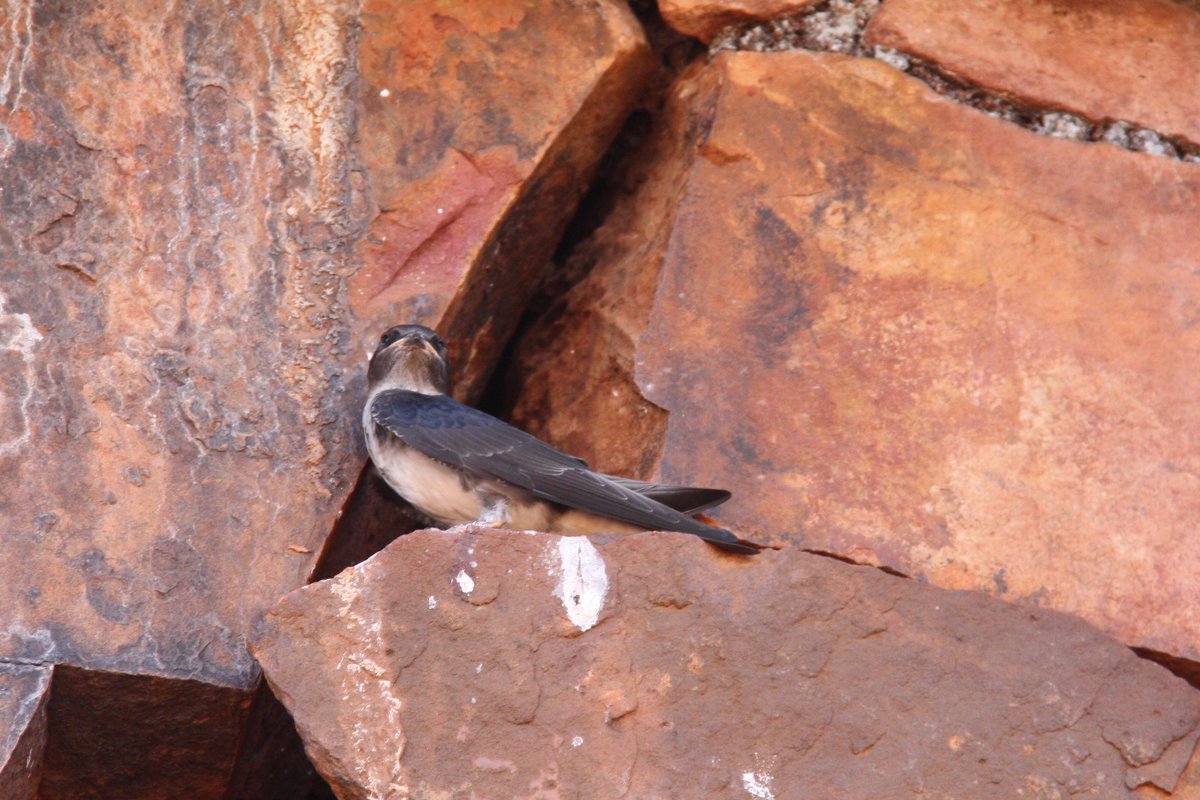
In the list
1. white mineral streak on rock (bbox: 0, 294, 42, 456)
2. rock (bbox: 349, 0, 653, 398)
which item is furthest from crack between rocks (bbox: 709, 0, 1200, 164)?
white mineral streak on rock (bbox: 0, 294, 42, 456)

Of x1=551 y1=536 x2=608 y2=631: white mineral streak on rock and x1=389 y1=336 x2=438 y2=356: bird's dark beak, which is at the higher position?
x1=389 y1=336 x2=438 y2=356: bird's dark beak

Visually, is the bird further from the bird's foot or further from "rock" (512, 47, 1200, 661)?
"rock" (512, 47, 1200, 661)

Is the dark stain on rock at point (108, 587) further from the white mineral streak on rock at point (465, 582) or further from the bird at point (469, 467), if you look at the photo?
the white mineral streak on rock at point (465, 582)

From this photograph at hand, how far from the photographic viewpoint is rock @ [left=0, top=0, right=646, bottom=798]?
393 cm

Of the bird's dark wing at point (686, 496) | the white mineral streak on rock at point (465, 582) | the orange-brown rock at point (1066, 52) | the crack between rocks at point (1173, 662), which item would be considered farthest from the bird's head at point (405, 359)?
the crack between rocks at point (1173, 662)

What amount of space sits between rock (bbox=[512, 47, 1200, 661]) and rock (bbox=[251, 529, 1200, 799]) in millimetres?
270

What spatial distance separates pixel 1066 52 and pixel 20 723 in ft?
10.9

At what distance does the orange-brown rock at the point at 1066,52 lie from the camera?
4590mm

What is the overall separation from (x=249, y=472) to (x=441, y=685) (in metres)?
0.96

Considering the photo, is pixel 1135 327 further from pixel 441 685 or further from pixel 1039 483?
pixel 441 685

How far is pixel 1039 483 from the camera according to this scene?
4172 mm

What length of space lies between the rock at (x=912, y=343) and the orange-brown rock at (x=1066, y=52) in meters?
0.13

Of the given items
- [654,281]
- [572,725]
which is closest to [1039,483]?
[654,281]

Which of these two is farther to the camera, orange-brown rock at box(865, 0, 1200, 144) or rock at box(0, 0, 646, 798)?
orange-brown rock at box(865, 0, 1200, 144)
